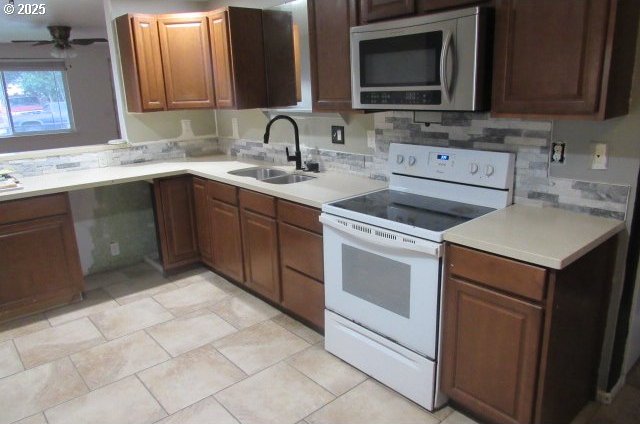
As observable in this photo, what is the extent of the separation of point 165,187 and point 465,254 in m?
2.48

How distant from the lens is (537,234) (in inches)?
69.9

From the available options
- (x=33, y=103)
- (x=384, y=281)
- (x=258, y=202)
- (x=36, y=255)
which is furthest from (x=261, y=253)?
(x=33, y=103)

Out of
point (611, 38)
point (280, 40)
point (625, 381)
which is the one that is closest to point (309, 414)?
point (625, 381)

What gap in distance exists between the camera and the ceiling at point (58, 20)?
4.43 meters

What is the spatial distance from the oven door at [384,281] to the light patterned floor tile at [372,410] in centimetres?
29

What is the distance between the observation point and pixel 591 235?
176cm

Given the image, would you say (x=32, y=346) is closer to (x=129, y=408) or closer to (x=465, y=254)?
(x=129, y=408)

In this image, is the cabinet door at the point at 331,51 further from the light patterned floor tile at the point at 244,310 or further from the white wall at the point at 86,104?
the white wall at the point at 86,104

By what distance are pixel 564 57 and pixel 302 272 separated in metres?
1.69

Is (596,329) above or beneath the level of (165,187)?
beneath

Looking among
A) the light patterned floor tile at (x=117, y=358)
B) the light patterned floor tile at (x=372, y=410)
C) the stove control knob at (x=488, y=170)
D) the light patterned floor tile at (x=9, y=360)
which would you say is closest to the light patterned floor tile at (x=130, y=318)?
the light patterned floor tile at (x=117, y=358)

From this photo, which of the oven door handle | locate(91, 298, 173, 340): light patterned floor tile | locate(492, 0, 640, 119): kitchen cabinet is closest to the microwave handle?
locate(492, 0, 640, 119): kitchen cabinet

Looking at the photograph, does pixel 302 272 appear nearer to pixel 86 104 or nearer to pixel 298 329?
pixel 298 329

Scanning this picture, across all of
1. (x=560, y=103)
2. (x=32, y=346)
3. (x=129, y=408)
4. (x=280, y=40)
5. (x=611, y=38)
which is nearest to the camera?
(x=611, y=38)
